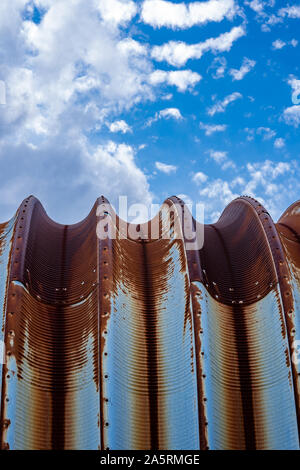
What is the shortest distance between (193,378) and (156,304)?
1.75 meters

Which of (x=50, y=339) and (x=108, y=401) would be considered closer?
(x=108, y=401)

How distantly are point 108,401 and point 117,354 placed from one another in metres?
0.87

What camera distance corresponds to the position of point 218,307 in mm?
9938

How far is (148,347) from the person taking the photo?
30.6 ft

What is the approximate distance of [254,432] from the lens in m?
8.80

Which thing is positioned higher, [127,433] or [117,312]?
[117,312]

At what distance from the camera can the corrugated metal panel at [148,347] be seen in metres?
8.48

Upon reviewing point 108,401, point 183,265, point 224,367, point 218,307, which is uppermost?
point 183,265

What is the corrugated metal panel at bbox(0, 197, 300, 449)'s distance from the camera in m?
8.48

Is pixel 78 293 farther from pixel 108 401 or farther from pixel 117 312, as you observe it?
pixel 108 401
